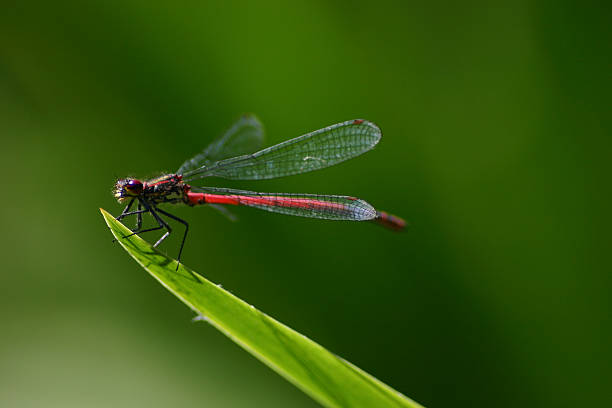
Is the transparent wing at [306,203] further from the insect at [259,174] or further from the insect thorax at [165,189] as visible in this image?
the insect thorax at [165,189]

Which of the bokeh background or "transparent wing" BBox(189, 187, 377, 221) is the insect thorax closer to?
"transparent wing" BBox(189, 187, 377, 221)

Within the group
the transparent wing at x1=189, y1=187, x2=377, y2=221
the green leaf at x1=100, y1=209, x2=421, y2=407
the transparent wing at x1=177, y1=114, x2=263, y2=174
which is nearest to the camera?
the green leaf at x1=100, y1=209, x2=421, y2=407

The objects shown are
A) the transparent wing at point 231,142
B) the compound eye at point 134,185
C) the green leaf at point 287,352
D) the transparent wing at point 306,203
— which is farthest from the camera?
the transparent wing at point 231,142

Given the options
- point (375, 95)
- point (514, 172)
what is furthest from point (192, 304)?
point (514, 172)

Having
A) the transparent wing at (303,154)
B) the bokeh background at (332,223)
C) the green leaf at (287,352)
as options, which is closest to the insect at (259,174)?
the transparent wing at (303,154)

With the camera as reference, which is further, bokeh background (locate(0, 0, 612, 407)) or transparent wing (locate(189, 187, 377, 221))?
bokeh background (locate(0, 0, 612, 407))

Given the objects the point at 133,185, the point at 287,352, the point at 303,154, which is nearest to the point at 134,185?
the point at 133,185

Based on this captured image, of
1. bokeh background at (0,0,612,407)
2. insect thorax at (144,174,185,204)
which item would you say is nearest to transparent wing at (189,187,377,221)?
insect thorax at (144,174,185,204)

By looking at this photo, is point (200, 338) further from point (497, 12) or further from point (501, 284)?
point (497, 12)
